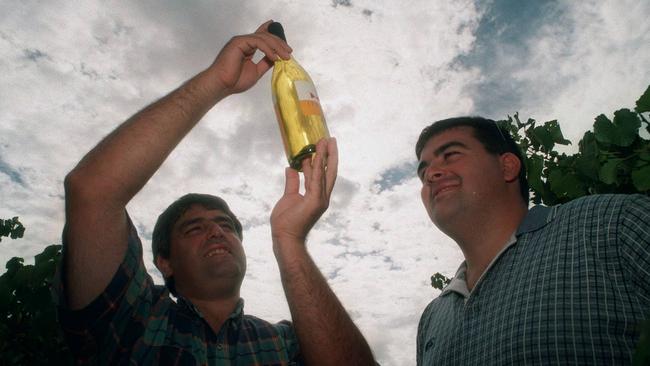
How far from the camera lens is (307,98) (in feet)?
7.64

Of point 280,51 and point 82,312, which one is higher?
point 280,51

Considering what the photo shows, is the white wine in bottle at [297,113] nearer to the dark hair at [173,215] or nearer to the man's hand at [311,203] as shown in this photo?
the man's hand at [311,203]

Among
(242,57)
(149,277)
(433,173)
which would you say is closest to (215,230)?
(149,277)

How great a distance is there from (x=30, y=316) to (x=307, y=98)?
193 inches

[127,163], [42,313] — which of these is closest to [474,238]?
[127,163]

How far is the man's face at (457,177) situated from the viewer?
306cm

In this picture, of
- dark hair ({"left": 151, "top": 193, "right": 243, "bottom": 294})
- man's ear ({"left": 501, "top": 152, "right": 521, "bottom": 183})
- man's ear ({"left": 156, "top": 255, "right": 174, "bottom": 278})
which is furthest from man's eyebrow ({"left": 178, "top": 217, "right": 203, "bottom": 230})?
man's ear ({"left": 501, "top": 152, "right": 521, "bottom": 183})

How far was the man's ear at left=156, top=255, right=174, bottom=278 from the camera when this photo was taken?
3318mm

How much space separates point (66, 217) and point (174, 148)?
56 centimetres

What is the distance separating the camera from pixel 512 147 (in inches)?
143

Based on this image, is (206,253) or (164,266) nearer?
(206,253)

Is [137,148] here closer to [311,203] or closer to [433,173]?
[311,203]

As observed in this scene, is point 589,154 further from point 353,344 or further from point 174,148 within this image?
point 174,148

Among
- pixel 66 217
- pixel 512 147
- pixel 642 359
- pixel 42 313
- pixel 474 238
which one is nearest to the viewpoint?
pixel 642 359
